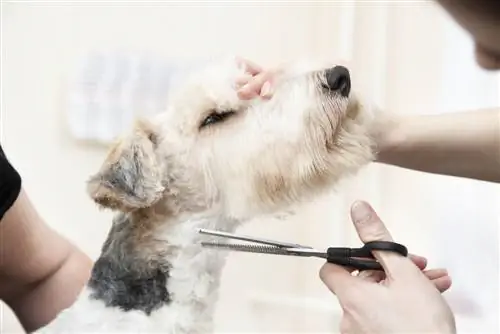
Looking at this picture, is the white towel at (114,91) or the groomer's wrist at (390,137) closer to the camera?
the groomer's wrist at (390,137)

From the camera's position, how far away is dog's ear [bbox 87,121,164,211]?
864mm

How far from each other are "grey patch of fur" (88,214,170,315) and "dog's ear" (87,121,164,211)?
2.7 inches

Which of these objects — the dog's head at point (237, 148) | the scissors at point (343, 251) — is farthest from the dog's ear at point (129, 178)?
the scissors at point (343, 251)

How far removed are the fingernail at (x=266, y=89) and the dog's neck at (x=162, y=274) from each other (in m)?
0.17

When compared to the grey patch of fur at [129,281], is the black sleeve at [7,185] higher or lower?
higher

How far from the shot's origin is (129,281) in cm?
91

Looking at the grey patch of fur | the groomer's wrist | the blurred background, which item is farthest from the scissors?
the blurred background

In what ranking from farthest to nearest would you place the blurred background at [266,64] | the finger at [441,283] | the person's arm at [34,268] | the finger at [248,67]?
the blurred background at [266,64]
the person's arm at [34,268]
the finger at [248,67]
the finger at [441,283]

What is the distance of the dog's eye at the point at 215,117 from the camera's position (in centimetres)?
92

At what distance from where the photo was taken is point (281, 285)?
74.8 inches

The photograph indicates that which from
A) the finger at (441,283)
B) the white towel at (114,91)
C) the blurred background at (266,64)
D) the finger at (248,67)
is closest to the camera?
the finger at (441,283)

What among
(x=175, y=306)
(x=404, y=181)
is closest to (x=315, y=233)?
(x=404, y=181)

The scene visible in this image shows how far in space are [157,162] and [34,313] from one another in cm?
40

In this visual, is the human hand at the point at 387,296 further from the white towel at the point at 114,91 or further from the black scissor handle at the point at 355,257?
the white towel at the point at 114,91
